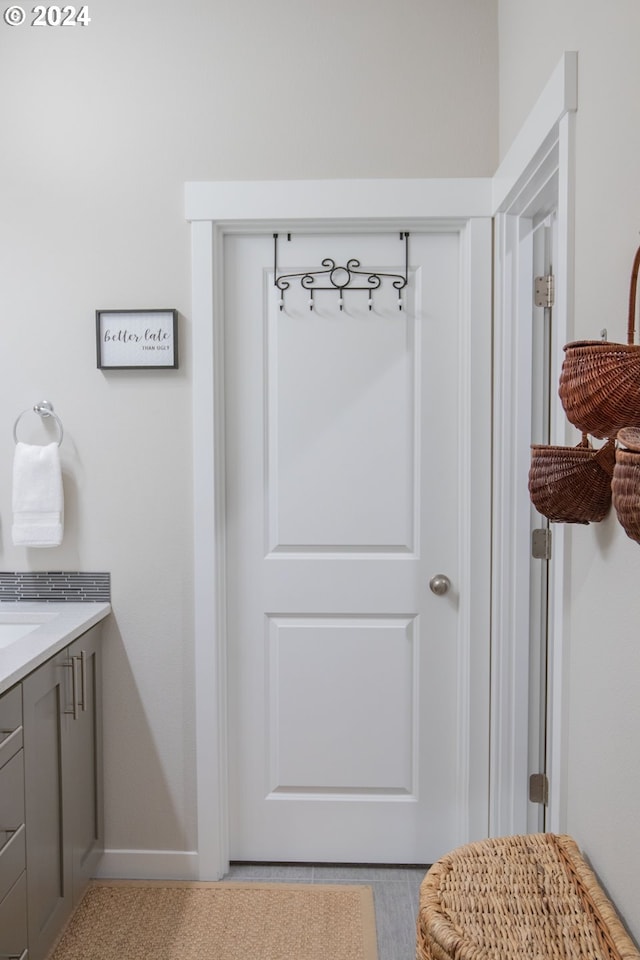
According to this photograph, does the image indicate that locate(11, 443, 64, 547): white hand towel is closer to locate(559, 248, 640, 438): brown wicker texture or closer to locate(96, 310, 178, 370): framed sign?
locate(96, 310, 178, 370): framed sign

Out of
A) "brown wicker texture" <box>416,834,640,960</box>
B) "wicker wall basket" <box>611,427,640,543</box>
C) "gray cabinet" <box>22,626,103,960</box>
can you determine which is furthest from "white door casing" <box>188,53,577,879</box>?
"wicker wall basket" <box>611,427,640,543</box>

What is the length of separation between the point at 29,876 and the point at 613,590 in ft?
4.67

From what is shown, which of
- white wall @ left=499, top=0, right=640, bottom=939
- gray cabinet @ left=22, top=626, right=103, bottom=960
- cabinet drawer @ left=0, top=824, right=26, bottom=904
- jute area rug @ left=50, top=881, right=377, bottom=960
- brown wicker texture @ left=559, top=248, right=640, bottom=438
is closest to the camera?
brown wicker texture @ left=559, top=248, right=640, bottom=438

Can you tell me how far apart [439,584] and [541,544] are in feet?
1.09

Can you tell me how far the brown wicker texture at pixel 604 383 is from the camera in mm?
991

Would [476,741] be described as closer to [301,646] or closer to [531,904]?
[301,646]

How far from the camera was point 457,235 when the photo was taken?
2.21m

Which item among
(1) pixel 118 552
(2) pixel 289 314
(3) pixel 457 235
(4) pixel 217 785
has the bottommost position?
(4) pixel 217 785

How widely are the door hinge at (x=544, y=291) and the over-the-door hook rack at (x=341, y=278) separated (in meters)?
0.38

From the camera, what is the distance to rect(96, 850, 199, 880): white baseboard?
226 cm

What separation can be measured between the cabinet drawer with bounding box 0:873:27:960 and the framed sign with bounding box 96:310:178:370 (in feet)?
4.41

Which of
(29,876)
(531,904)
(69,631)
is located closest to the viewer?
(531,904)

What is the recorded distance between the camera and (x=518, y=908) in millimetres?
1178

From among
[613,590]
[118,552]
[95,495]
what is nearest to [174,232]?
[95,495]
